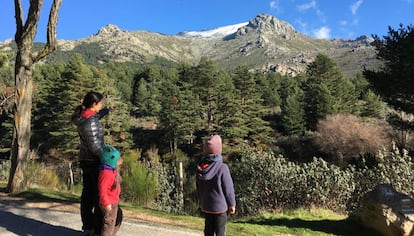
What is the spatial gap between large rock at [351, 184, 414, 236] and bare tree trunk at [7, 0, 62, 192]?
6323 mm

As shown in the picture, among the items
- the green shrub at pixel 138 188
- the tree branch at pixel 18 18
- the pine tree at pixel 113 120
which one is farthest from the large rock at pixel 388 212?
the pine tree at pixel 113 120

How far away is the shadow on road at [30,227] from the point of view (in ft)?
14.5

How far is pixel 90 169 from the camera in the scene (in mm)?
4020

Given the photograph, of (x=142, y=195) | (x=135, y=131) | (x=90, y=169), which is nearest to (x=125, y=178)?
(x=142, y=195)

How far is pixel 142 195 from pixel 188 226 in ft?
13.5

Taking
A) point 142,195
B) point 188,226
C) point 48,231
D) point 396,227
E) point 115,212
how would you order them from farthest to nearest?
point 142,195 < point 396,227 < point 188,226 < point 48,231 < point 115,212

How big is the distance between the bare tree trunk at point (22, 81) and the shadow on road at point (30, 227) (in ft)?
7.56

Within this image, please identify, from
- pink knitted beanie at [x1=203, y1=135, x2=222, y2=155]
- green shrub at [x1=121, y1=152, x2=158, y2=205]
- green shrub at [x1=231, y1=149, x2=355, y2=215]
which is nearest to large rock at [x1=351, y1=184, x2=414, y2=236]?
green shrub at [x1=231, y1=149, x2=355, y2=215]

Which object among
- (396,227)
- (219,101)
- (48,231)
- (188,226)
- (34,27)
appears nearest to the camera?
(48,231)

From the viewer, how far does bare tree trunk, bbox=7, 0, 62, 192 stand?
23.2ft

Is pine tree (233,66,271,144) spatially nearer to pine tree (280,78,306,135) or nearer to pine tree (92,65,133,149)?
pine tree (280,78,306,135)

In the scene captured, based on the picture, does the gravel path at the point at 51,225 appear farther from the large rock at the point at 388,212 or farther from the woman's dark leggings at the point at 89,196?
the large rock at the point at 388,212

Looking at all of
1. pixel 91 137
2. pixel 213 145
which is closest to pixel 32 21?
pixel 91 137

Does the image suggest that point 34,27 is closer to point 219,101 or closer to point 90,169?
point 90,169
